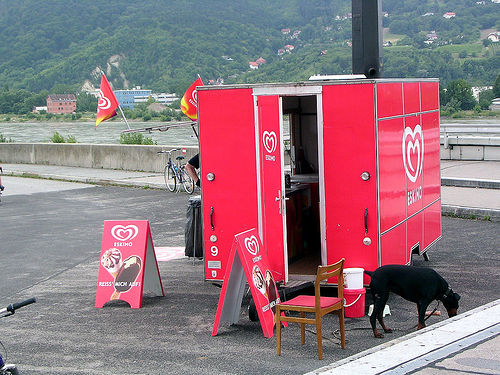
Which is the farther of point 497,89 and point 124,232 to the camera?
point 497,89

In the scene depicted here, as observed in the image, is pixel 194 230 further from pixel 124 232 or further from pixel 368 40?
pixel 368 40

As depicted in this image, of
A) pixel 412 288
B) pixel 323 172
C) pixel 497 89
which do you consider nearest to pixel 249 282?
pixel 412 288

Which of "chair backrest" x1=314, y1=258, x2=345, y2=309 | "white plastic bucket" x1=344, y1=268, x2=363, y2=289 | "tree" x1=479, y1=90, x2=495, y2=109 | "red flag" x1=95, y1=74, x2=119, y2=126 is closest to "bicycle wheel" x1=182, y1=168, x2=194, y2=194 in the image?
"red flag" x1=95, y1=74, x2=119, y2=126

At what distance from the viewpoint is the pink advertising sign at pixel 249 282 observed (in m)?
7.89

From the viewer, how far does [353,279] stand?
27.8ft

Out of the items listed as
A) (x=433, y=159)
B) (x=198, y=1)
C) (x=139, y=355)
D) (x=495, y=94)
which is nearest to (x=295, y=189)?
(x=433, y=159)

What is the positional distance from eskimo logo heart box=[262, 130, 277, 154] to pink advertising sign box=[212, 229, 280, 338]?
109 centimetres

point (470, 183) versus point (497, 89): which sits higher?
point (497, 89)

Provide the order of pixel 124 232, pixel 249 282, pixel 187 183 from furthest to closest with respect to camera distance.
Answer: pixel 187 183 < pixel 124 232 < pixel 249 282

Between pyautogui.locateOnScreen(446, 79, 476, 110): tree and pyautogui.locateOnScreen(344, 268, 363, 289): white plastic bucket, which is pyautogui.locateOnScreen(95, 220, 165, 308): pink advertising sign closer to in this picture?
pyautogui.locateOnScreen(344, 268, 363, 289): white plastic bucket

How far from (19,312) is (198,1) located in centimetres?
10943

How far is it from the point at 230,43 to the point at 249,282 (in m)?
68.8

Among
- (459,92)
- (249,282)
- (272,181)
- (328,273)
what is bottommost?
(249,282)

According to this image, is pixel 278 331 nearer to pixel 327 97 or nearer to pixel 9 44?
pixel 327 97
